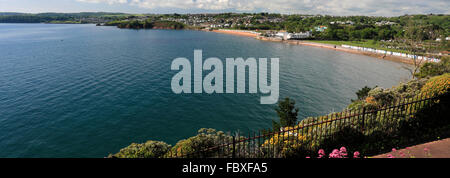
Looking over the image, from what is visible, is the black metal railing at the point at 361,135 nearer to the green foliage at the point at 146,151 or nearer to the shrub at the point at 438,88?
the shrub at the point at 438,88

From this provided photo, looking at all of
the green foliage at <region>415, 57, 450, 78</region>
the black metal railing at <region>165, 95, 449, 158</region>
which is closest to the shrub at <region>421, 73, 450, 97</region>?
the black metal railing at <region>165, 95, 449, 158</region>

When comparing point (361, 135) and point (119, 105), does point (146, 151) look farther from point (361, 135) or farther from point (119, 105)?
point (119, 105)

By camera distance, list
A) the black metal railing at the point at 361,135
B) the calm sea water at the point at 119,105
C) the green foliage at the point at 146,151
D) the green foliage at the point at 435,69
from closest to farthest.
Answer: the black metal railing at the point at 361,135, the green foliage at the point at 146,151, the calm sea water at the point at 119,105, the green foliage at the point at 435,69

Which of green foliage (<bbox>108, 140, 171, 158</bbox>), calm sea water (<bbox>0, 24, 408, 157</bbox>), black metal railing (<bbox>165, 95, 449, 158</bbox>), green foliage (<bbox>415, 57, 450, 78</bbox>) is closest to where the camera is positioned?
black metal railing (<bbox>165, 95, 449, 158</bbox>)

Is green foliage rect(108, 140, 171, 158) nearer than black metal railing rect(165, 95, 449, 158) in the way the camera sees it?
No

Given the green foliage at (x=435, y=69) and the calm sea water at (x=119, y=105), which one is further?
the green foliage at (x=435, y=69)

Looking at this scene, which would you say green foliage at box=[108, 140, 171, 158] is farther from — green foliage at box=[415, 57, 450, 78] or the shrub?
green foliage at box=[415, 57, 450, 78]

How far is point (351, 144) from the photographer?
9305mm

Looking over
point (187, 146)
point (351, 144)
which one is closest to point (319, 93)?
point (351, 144)

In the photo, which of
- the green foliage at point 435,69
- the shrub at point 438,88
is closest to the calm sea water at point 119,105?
the green foliage at point 435,69

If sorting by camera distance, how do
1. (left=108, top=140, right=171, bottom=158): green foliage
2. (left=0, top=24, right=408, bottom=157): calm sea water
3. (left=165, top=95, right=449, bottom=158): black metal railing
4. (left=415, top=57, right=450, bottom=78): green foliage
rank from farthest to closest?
1. (left=415, top=57, right=450, bottom=78): green foliage
2. (left=0, top=24, right=408, bottom=157): calm sea water
3. (left=108, top=140, right=171, bottom=158): green foliage
4. (left=165, top=95, right=449, bottom=158): black metal railing

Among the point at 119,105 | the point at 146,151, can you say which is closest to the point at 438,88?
the point at 146,151

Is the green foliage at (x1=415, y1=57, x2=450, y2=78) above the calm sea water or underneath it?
above
